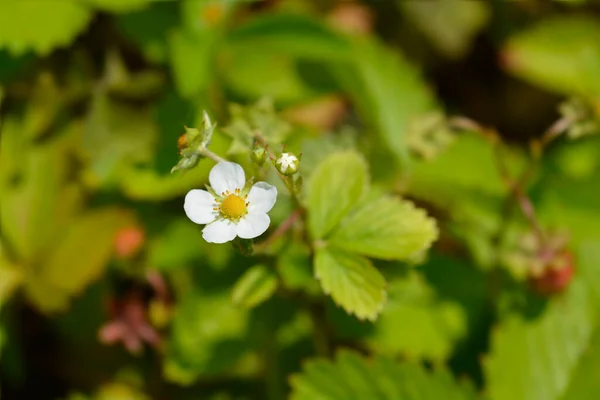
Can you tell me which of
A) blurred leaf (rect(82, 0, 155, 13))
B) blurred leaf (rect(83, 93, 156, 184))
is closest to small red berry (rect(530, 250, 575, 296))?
blurred leaf (rect(83, 93, 156, 184))

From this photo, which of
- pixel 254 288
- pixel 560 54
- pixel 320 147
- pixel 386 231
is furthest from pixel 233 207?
pixel 560 54

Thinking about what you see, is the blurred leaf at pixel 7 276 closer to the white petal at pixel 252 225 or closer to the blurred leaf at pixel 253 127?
the blurred leaf at pixel 253 127

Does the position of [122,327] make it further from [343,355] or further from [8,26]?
[8,26]

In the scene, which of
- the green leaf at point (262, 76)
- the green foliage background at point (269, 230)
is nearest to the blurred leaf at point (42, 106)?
the green foliage background at point (269, 230)

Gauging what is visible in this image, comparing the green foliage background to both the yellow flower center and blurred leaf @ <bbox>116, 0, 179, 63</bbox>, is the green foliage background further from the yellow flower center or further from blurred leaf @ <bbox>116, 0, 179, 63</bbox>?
the yellow flower center

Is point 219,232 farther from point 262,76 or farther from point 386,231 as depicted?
point 262,76
